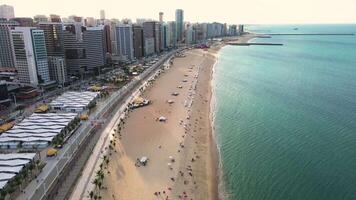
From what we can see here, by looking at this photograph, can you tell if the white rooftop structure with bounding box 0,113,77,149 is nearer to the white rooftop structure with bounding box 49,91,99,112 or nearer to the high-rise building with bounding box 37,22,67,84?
the white rooftop structure with bounding box 49,91,99,112

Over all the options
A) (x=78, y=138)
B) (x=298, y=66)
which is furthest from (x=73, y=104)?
(x=298, y=66)

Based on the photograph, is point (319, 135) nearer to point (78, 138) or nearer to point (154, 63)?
point (78, 138)

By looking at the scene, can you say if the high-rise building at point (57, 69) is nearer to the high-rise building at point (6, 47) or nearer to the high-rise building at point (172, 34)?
the high-rise building at point (6, 47)

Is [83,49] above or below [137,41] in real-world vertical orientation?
below

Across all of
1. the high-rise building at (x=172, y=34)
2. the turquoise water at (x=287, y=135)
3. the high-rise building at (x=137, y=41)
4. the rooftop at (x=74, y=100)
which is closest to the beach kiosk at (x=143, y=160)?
the turquoise water at (x=287, y=135)

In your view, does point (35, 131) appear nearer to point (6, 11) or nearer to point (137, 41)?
point (137, 41)

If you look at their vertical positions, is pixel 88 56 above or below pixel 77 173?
above

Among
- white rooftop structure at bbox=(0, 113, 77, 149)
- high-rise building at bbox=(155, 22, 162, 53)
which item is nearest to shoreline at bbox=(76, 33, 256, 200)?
white rooftop structure at bbox=(0, 113, 77, 149)

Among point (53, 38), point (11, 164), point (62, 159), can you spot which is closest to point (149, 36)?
point (53, 38)
